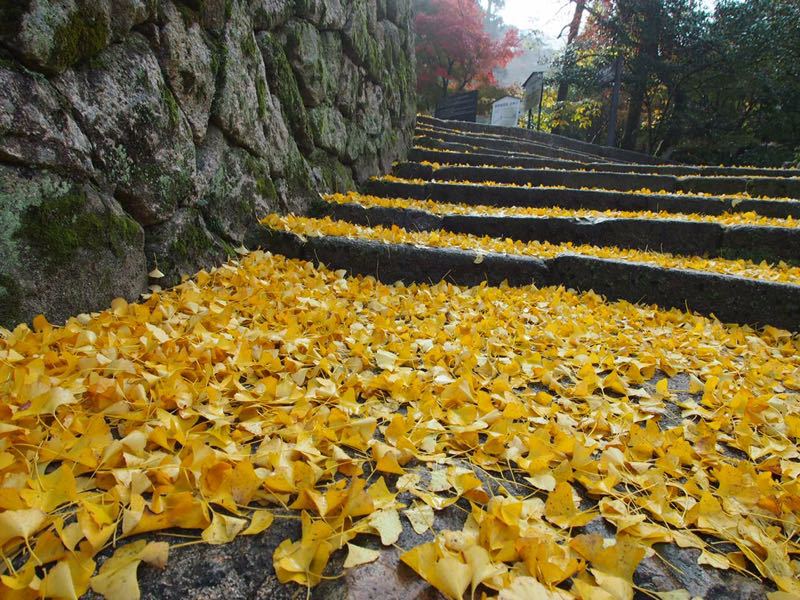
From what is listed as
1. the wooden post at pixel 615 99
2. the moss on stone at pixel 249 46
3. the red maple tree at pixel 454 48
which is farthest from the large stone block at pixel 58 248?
the red maple tree at pixel 454 48

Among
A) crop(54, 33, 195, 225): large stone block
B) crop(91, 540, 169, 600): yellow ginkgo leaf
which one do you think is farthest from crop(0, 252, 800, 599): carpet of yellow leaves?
crop(54, 33, 195, 225): large stone block

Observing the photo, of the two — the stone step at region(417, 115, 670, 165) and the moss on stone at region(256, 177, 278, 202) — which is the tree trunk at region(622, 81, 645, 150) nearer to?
the stone step at region(417, 115, 670, 165)

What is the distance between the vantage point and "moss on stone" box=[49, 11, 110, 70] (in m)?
1.47

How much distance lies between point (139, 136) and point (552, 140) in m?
9.14

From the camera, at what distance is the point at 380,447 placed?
0.94 meters

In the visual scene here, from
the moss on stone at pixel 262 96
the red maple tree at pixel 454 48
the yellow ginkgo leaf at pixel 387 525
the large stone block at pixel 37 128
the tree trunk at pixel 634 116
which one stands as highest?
the red maple tree at pixel 454 48

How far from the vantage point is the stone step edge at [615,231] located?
2943mm

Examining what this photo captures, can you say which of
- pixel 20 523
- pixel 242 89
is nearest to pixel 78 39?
pixel 242 89

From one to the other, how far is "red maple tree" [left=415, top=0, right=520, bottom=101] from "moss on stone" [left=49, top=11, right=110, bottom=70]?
14.9 meters

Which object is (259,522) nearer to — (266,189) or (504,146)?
(266,189)

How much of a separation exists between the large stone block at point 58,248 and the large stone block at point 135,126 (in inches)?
5.5

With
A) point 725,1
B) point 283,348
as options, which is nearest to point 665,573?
point 283,348

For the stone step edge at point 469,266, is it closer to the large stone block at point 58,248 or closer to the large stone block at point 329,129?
the large stone block at point 58,248

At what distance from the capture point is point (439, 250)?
2.63 metres
